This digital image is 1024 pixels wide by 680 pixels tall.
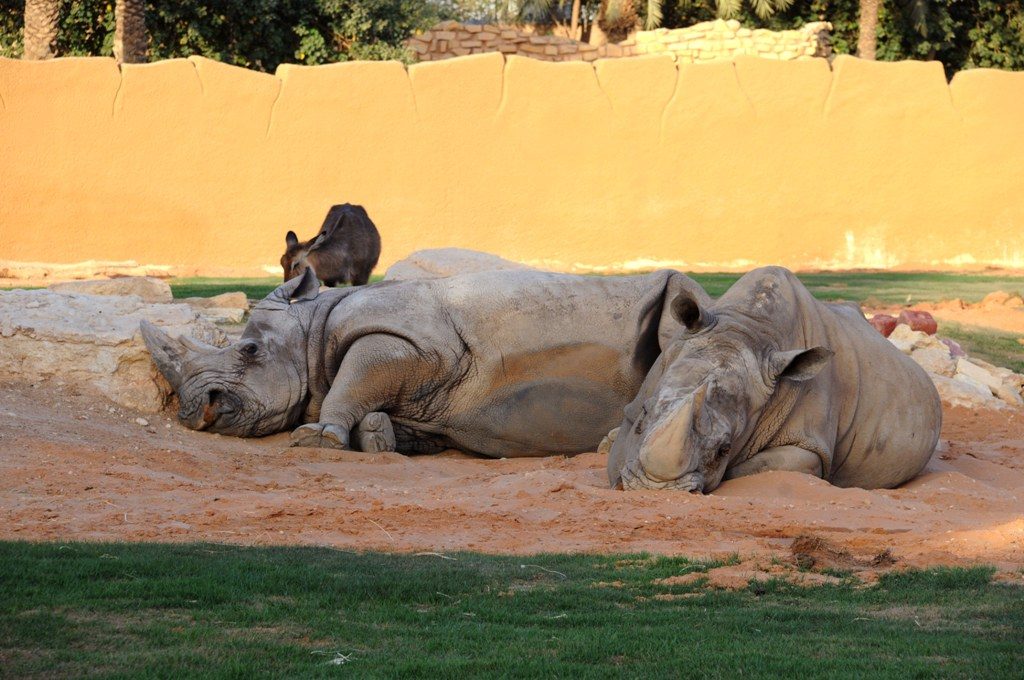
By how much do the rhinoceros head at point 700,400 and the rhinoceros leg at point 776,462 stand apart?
14 cm

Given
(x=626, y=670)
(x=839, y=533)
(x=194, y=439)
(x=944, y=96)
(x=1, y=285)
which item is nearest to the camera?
(x=626, y=670)

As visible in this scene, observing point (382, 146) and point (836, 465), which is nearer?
point (836, 465)

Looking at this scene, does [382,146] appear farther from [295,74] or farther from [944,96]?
[944,96]

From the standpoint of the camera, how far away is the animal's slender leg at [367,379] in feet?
29.4

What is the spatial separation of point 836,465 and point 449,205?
16.5 metres

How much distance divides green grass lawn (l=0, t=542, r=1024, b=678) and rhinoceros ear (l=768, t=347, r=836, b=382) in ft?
6.67

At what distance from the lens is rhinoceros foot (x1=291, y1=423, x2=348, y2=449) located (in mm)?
8742

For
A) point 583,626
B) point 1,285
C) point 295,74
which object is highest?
point 295,74

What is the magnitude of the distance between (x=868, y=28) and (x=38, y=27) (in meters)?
17.4

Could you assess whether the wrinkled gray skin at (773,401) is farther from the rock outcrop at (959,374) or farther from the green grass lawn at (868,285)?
the green grass lawn at (868,285)

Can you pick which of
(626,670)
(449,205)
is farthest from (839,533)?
(449,205)

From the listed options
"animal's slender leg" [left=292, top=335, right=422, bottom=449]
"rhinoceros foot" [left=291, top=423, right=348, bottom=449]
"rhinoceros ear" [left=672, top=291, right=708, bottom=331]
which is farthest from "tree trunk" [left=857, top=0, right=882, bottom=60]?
"rhinoceros ear" [left=672, top=291, right=708, bottom=331]

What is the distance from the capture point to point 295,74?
77.7 ft

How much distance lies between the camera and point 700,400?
6.86 metres
